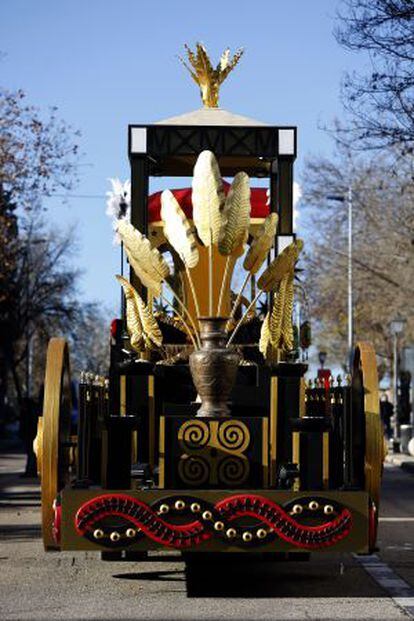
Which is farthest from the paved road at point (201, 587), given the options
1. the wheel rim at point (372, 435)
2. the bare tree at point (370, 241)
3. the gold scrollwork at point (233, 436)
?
the bare tree at point (370, 241)

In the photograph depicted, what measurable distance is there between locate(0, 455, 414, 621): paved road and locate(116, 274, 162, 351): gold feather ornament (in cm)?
186

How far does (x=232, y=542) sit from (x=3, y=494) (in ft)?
49.0

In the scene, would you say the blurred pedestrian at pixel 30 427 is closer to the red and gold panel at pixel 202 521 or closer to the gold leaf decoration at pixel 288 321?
the gold leaf decoration at pixel 288 321

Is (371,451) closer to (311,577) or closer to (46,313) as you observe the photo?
(311,577)

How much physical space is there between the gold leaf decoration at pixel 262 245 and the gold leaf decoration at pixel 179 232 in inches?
17.1

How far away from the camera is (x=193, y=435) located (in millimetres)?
10852

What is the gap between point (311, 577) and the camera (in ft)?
42.5

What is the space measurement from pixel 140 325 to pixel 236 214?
142cm

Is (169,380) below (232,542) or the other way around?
the other way around

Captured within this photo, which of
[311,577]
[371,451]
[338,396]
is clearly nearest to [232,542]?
[371,451]

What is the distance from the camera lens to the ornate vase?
36.6 ft

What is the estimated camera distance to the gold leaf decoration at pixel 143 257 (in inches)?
453

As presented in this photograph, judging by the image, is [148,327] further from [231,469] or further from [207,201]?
[231,469]

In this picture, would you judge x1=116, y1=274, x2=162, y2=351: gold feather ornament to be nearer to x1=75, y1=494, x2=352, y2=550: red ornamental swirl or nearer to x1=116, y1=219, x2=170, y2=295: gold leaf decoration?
x1=116, y1=219, x2=170, y2=295: gold leaf decoration
